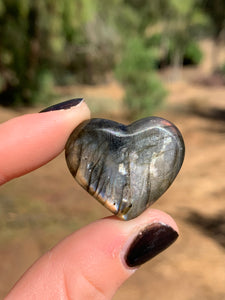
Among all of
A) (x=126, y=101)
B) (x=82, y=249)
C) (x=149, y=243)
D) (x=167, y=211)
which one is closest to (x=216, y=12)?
(x=126, y=101)

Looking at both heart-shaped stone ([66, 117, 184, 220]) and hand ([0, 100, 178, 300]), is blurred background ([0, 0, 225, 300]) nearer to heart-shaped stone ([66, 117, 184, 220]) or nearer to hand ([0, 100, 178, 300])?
hand ([0, 100, 178, 300])

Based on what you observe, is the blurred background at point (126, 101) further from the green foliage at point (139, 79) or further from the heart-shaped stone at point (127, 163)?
the heart-shaped stone at point (127, 163)

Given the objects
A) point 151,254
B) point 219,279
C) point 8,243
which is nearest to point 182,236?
point 219,279

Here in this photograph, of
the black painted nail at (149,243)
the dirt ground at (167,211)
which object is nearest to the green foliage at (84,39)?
the dirt ground at (167,211)

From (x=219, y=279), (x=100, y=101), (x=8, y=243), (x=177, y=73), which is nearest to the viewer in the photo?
(x=219, y=279)

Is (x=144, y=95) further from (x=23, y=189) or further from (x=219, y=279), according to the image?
(x=219, y=279)

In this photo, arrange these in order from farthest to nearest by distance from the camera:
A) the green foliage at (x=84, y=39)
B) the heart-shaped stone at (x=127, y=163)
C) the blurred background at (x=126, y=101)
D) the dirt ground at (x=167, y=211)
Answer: the green foliage at (x=84, y=39) < the blurred background at (x=126, y=101) < the dirt ground at (x=167, y=211) < the heart-shaped stone at (x=127, y=163)

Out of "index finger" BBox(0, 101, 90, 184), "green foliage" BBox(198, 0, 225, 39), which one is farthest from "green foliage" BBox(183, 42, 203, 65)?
"index finger" BBox(0, 101, 90, 184)
